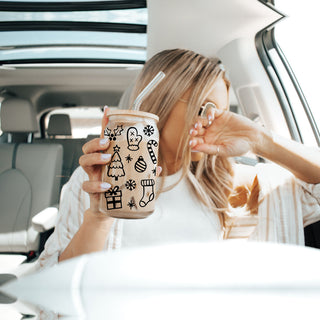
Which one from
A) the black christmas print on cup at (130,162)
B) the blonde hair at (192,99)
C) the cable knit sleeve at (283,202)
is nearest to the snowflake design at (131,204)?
the black christmas print on cup at (130,162)

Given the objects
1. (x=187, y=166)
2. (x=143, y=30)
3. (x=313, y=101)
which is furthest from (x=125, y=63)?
(x=313, y=101)

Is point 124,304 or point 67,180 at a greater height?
point 67,180

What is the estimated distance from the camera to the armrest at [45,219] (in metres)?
0.56

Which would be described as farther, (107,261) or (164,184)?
(164,184)

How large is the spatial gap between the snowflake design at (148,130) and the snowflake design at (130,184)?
66 millimetres

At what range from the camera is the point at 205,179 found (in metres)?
0.60

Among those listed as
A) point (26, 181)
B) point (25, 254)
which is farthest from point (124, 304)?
point (26, 181)

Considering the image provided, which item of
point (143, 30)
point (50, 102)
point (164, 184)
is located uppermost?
point (143, 30)

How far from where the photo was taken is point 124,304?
0.44m

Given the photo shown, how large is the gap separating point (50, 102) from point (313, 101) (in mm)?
443

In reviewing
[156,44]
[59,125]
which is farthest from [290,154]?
[59,125]

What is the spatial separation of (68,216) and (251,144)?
326 mm

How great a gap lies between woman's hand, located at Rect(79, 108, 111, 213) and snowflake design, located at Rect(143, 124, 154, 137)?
0.18 ft

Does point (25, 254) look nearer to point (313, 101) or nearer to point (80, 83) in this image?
point (80, 83)
